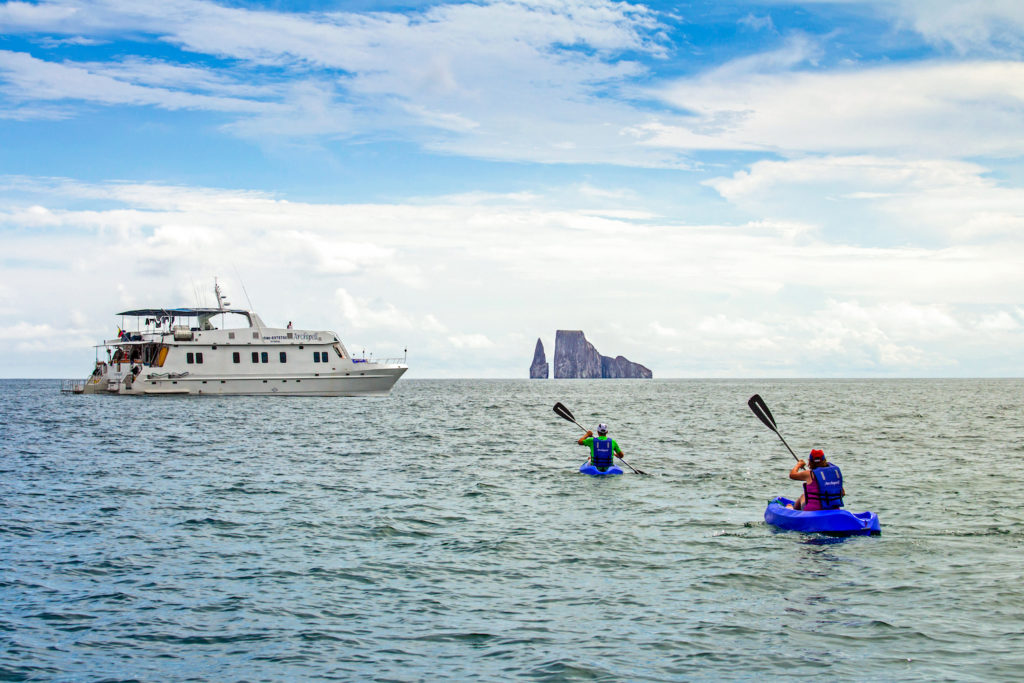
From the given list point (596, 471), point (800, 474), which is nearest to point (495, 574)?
point (800, 474)

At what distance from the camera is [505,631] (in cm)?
1038

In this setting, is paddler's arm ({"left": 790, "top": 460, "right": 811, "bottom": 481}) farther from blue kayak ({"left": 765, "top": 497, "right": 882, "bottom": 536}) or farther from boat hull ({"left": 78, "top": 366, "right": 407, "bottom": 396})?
boat hull ({"left": 78, "top": 366, "right": 407, "bottom": 396})

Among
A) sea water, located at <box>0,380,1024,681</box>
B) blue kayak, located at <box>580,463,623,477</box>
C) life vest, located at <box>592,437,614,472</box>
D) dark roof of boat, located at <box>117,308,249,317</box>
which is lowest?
sea water, located at <box>0,380,1024,681</box>

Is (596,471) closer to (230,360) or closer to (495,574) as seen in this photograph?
(495,574)

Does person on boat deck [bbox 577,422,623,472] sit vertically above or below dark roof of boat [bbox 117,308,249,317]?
below

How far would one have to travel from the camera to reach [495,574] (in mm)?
13195

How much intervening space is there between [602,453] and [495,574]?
12.4 m

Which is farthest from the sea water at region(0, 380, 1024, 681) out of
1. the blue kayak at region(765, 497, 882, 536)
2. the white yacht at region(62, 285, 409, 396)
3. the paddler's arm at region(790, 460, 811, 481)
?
the white yacht at region(62, 285, 409, 396)

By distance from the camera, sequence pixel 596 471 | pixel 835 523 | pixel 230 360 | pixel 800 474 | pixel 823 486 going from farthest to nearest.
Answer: pixel 230 360 → pixel 596 471 → pixel 800 474 → pixel 823 486 → pixel 835 523

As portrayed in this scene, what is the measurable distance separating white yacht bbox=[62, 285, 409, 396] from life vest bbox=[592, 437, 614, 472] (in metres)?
49.1

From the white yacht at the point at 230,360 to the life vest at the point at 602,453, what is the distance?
49147 mm

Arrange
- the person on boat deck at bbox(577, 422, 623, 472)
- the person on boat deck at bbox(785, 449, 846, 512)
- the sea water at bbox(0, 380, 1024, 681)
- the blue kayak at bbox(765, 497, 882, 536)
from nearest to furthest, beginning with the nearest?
the sea water at bbox(0, 380, 1024, 681) → the blue kayak at bbox(765, 497, 882, 536) → the person on boat deck at bbox(785, 449, 846, 512) → the person on boat deck at bbox(577, 422, 623, 472)

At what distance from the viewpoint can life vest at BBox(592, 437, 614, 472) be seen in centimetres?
2519

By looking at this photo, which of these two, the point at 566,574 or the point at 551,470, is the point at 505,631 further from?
the point at 551,470
